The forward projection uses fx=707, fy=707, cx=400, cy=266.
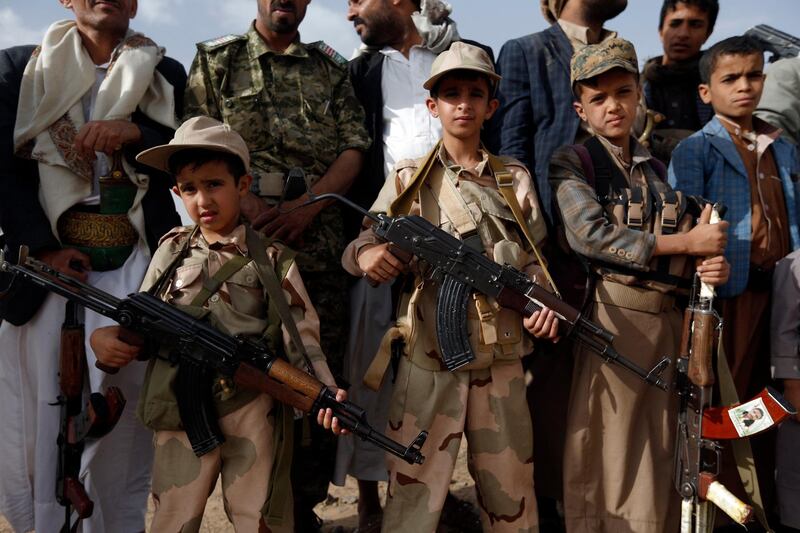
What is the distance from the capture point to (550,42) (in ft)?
13.2

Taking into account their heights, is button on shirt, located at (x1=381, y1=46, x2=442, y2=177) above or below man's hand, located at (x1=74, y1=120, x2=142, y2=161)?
above

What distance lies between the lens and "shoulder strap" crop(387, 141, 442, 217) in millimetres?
3164

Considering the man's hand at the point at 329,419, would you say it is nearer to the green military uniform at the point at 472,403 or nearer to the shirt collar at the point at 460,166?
the green military uniform at the point at 472,403

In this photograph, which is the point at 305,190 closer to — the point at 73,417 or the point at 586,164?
the point at 586,164

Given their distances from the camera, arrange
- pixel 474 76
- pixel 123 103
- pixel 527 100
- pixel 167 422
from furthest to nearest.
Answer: pixel 527 100, pixel 123 103, pixel 474 76, pixel 167 422

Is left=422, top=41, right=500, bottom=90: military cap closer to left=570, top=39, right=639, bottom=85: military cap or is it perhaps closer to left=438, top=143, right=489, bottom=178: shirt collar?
left=438, top=143, right=489, bottom=178: shirt collar

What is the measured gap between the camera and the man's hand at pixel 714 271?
3164mm

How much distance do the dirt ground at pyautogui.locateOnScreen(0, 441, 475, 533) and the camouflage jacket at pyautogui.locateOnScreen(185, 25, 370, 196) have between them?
222 centimetres

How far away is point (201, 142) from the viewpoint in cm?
292

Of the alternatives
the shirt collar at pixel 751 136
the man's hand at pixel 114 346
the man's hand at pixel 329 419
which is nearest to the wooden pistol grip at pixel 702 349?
the shirt collar at pixel 751 136

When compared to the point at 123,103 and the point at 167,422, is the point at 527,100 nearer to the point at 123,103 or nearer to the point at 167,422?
the point at 123,103

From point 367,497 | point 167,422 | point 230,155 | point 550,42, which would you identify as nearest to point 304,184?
point 230,155

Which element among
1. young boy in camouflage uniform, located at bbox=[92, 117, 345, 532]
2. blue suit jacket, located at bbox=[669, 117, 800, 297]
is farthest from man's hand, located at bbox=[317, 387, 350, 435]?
blue suit jacket, located at bbox=[669, 117, 800, 297]

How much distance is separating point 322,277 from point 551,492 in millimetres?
1655
